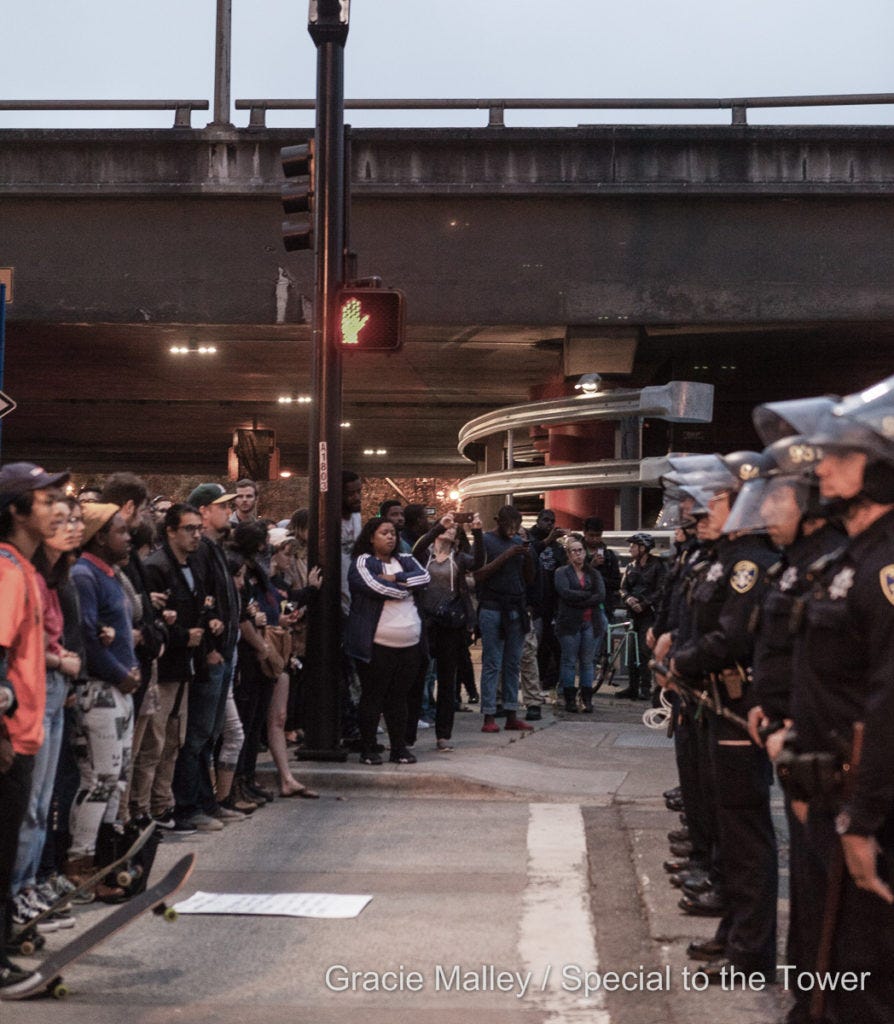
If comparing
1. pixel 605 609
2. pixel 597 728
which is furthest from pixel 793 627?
pixel 605 609

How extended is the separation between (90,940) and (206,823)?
359 centimetres

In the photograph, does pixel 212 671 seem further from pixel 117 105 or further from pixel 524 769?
pixel 117 105

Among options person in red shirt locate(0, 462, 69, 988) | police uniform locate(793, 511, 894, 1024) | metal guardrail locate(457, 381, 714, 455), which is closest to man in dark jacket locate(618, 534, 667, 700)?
metal guardrail locate(457, 381, 714, 455)

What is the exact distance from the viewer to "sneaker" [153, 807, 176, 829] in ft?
30.7

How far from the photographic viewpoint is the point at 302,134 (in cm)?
1781

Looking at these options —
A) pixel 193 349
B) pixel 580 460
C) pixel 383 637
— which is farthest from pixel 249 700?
pixel 193 349

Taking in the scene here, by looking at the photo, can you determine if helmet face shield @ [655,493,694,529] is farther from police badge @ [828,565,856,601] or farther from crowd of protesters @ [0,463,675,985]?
police badge @ [828,565,856,601]

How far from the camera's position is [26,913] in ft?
22.3

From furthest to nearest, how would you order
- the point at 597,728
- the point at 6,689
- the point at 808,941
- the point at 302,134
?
the point at 302,134 < the point at 597,728 < the point at 6,689 < the point at 808,941

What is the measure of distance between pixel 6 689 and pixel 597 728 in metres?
9.67

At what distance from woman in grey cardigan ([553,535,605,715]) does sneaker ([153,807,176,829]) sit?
7222 mm

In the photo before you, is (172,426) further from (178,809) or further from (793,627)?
(793,627)

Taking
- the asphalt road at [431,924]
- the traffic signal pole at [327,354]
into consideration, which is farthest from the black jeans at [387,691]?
the asphalt road at [431,924]

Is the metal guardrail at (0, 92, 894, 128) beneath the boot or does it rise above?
above
